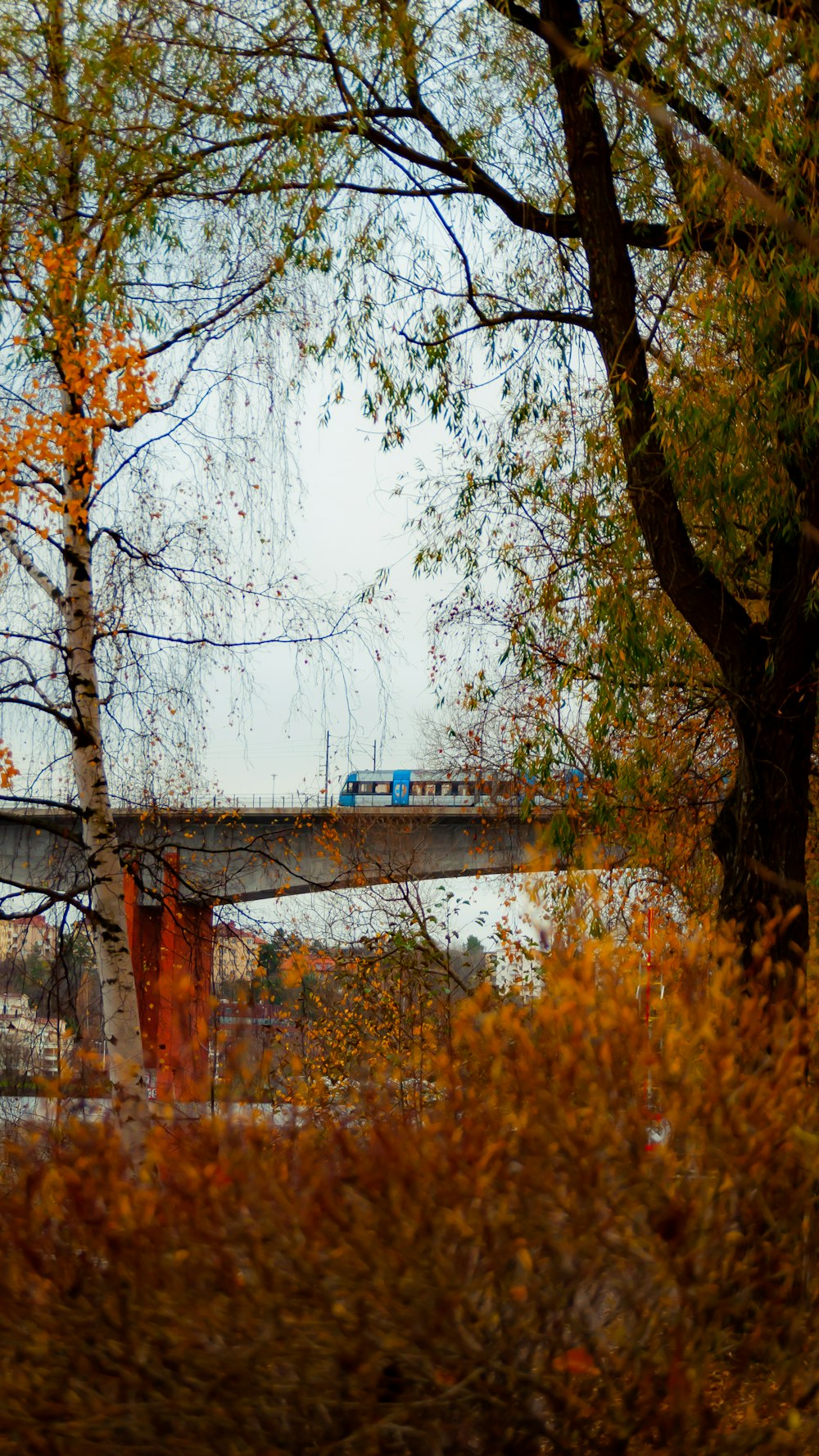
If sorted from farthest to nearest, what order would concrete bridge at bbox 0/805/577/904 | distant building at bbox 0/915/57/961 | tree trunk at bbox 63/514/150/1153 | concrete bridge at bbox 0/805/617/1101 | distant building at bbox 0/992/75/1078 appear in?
concrete bridge at bbox 0/805/577/904 → distant building at bbox 0/915/57/961 → distant building at bbox 0/992/75/1078 → tree trunk at bbox 63/514/150/1153 → concrete bridge at bbox 0/805/617/1101

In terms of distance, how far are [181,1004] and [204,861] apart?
5.75 meters

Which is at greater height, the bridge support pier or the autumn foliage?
the bridge support pier

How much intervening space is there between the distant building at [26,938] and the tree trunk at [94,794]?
0.63 meters

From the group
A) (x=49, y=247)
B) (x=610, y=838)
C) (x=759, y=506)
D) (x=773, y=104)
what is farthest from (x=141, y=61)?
(x=610, y=838)

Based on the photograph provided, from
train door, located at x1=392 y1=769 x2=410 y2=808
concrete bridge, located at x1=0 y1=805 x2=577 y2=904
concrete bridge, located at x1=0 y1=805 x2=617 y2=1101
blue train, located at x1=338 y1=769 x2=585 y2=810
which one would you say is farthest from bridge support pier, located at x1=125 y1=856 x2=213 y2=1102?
train door, located at x1=392 y1=769 x2=410 y2=808

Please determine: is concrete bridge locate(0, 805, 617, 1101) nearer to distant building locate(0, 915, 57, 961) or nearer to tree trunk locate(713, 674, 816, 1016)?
distant building locate(0, 915, 57, 961)

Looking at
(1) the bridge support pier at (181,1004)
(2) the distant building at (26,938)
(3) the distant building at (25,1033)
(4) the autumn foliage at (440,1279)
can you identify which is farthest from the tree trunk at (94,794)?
(4) the autumn foliage at (440,1279)

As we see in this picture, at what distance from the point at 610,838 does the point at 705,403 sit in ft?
14.2

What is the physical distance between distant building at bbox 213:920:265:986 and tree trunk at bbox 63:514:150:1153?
861mm

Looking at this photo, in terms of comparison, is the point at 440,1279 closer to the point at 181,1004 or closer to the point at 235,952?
the point at 181,1004

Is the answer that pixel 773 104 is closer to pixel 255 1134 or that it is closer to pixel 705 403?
pixel 705 403

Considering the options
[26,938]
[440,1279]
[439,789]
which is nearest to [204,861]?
[26,938]

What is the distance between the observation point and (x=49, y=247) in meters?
8.17

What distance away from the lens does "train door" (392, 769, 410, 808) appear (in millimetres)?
25252
